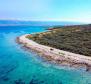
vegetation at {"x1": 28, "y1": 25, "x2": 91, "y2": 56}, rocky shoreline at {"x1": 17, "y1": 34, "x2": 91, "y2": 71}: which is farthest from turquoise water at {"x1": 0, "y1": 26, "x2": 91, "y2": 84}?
vegetation at {"x1": 28, "y1": 25, "x2": 91, "y2": 56}

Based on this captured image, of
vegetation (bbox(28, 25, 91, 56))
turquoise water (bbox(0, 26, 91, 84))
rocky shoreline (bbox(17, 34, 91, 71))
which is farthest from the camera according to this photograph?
vegetation (bbox(28, 25, 91, 56))

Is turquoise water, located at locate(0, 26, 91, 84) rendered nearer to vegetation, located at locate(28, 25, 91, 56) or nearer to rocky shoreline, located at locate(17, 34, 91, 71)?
rocky shoreline, located at locate(17, 34, 91, 71)

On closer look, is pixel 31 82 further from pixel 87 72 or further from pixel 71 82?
pixel 87 72

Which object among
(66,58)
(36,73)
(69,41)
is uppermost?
(69,41)

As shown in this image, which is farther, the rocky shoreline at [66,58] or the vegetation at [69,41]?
the vegetation at [69,41]

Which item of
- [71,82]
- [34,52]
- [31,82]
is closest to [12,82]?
[31,82]

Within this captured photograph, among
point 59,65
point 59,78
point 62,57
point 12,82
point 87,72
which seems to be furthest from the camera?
point 62,57

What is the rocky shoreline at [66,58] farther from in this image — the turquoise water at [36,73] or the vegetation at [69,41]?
the vegetation at [69,41]

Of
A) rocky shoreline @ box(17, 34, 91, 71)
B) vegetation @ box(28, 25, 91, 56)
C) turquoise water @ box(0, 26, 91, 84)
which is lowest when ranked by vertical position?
turquoise water @ box(0, 26, 91, 84)

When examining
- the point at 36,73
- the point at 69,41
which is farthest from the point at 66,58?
the point at 69,41

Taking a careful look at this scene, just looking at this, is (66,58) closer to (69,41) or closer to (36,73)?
(36,73)

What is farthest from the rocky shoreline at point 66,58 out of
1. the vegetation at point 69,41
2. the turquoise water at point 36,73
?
A: the vegetation at point 69,41
